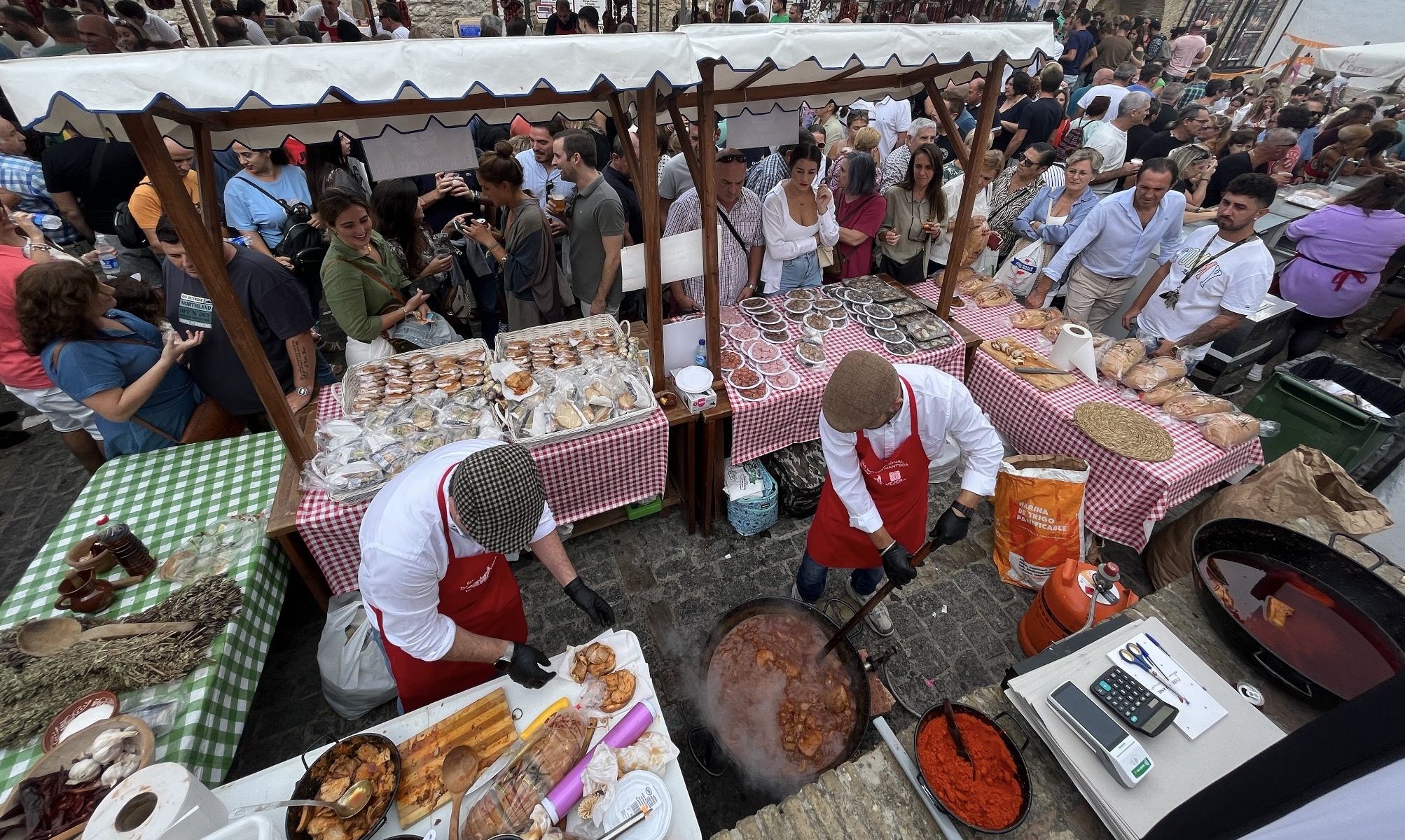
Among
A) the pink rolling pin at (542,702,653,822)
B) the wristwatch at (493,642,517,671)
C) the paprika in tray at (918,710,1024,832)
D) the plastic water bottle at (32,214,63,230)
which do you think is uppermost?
the plastic water bottle at (32,214,63,230)

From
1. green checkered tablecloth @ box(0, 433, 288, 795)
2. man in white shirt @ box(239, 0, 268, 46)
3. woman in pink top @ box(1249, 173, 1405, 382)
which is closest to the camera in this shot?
green checkered tablecloth @ box(0, 433, 288, 795)

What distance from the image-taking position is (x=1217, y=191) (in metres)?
7.23

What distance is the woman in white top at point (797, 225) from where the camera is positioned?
15.9ft

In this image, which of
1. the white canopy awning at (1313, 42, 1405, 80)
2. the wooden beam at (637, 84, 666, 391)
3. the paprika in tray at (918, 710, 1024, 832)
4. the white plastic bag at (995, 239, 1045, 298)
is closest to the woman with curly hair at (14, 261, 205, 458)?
the wooden beam at (637, 84, 666, 391)

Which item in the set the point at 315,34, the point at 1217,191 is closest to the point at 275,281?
the point at 315,34

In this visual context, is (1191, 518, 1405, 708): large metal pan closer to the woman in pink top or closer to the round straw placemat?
the round straw placemat

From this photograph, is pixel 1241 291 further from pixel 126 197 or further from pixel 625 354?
pixel 126 197

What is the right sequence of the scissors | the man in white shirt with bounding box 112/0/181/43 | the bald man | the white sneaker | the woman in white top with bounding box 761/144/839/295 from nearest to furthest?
the scissors < the white sneaker < the woman in white top with bounding box 761/144/839/295 < the bald man < the man in white shirt with bounding box 112/0/181/43

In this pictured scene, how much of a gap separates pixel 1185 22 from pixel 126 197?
3814 cm

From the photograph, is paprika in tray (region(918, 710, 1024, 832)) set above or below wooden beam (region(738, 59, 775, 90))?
below

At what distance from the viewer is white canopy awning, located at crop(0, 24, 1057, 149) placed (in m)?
1.89

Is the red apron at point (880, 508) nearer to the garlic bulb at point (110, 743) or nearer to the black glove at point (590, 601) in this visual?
the black glove at point (590, 601)

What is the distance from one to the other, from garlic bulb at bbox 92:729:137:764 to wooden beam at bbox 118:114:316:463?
1652mm

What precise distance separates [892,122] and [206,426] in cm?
1010
